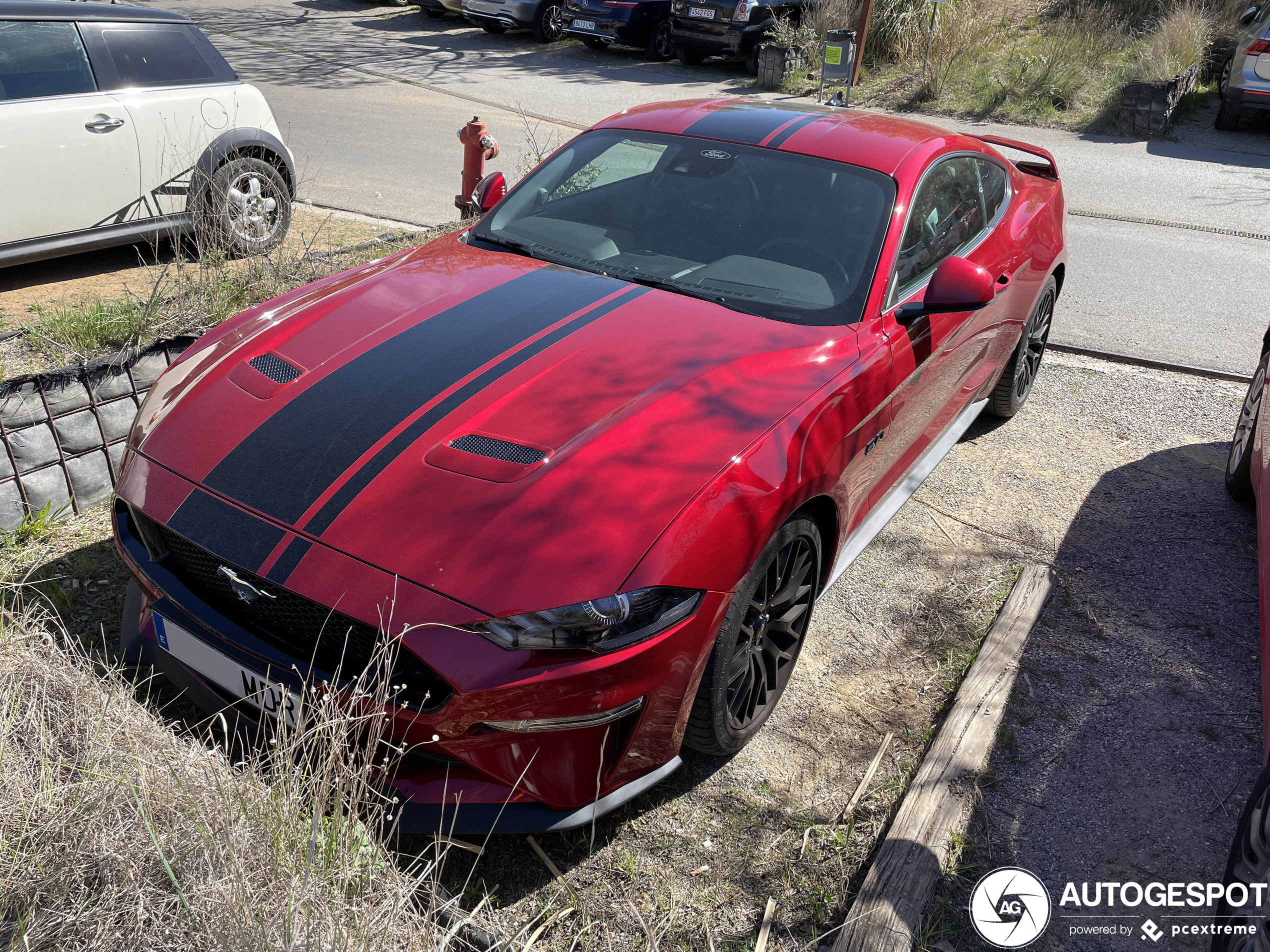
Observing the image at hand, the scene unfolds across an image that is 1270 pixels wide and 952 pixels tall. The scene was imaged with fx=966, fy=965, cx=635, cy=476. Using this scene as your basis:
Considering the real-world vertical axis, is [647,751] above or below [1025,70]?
below

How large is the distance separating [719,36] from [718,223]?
42.5ft

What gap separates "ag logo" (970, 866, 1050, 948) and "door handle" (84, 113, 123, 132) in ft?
20.4

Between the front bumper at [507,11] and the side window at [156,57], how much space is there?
11.7 m

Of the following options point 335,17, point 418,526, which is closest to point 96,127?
point 418,526

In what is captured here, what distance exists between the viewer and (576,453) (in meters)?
2.55

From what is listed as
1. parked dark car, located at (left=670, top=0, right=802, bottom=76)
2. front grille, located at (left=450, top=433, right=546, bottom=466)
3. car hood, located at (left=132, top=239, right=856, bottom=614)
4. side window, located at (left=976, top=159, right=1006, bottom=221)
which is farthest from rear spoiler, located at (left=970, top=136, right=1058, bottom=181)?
parked dark car, located at (left=670, top=0, right=802, bottom=76)

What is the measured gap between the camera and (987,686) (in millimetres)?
3230

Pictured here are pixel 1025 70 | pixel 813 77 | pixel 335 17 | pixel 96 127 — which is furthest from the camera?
pixel 335 17

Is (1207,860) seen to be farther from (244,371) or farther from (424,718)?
(244,371)

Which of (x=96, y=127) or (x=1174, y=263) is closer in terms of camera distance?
(x=96, y=127)

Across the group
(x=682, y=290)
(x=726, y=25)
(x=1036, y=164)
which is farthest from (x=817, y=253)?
(x=726, y=25)

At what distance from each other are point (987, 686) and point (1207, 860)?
2.52ft

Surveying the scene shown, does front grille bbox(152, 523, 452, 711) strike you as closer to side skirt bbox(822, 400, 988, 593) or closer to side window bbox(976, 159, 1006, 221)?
side skirt bbox(822, 400, 988, 593)

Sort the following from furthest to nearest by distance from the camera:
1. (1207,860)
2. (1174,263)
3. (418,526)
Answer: (1174,263), (1207,860), (418,526)
